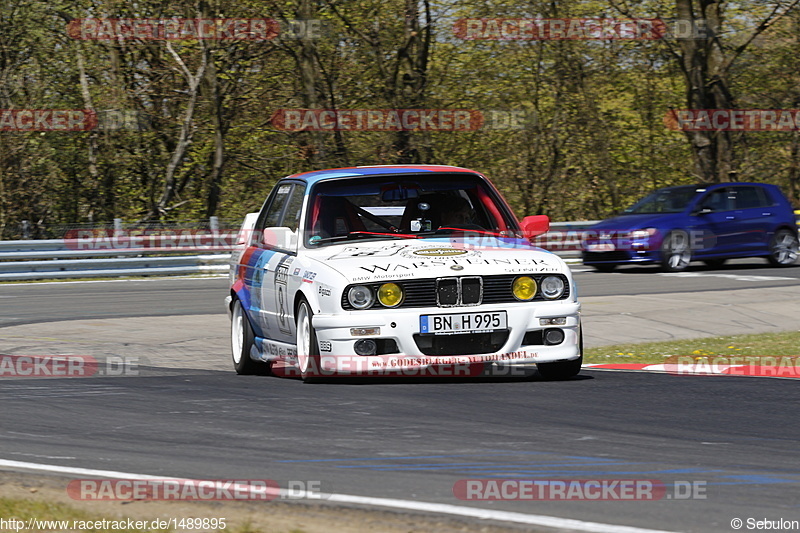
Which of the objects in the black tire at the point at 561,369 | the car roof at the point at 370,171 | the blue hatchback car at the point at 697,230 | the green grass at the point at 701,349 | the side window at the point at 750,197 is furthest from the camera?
the side window at the point at 750,197

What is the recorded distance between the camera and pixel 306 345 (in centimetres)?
874

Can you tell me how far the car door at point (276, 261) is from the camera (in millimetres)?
9281

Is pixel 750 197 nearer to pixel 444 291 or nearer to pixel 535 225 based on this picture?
pixel 535 225

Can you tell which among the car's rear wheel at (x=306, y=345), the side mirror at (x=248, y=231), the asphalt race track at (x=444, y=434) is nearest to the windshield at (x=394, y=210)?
the car's rear wheel at (x=306, y=345)

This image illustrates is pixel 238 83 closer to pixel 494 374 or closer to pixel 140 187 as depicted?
pixel 140 187

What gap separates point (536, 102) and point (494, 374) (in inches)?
1048

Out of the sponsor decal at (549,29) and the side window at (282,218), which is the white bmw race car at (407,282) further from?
the sponsor decal at (549,29)

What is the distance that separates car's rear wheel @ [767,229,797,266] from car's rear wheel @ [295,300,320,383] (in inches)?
670

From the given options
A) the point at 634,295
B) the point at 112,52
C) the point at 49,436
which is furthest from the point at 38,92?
the point at 49,436

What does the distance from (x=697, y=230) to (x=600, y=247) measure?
186 cm

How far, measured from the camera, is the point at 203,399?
8312mm

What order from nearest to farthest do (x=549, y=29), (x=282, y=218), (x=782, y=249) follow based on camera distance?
(x=282, y=218) → (x=782, y=249) → (x=549, y=29)

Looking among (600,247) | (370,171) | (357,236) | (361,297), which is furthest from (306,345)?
(600,247)

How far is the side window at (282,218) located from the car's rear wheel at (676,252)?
13.6 metres
